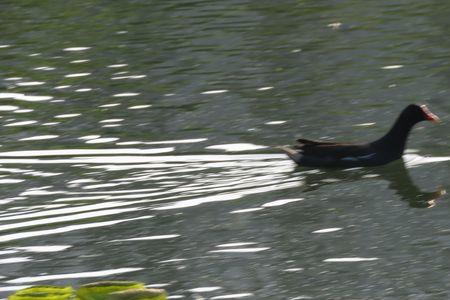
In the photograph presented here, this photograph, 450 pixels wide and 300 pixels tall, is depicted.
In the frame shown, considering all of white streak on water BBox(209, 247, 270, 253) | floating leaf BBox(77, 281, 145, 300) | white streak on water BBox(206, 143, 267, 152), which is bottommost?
white streak on water BBox(206, 143, 267, 152)

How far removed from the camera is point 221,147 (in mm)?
18547

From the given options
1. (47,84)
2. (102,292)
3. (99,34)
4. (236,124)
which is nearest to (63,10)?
(99,34)

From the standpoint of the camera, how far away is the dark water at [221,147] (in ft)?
45.6

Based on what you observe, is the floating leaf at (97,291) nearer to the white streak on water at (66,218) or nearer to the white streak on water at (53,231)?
the white streak on water at (53,231)

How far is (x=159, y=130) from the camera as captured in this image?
64.9ft

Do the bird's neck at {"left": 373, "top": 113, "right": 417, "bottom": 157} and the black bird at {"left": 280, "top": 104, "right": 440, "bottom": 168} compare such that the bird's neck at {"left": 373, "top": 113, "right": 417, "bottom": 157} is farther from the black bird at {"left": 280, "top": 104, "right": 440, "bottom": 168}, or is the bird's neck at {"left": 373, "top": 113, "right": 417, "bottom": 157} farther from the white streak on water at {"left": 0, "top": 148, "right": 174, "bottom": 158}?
the white streak on water at {"left": 0, "top": 148, "right": 174, "bottom": 158}

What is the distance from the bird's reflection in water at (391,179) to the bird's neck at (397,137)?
27 cm

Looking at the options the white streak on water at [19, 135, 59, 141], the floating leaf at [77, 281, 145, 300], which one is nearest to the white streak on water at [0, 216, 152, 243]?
the white streak on water at [19, 135, 59, 141]

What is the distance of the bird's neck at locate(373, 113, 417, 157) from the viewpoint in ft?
58.0

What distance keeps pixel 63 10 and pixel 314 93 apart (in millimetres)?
9241

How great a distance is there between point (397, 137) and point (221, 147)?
91.3 inches

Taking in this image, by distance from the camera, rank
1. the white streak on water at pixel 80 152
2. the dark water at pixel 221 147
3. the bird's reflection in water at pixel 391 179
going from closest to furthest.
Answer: the dark water at pixel 221 147, the bird's reflection in water at pixel 391 179, the white streak on water at pixel 80 152

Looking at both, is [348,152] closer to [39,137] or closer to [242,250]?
[242,250]

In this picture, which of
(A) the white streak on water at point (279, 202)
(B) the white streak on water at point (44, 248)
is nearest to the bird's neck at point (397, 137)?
(A) the white streak on water at point (279, 202)
